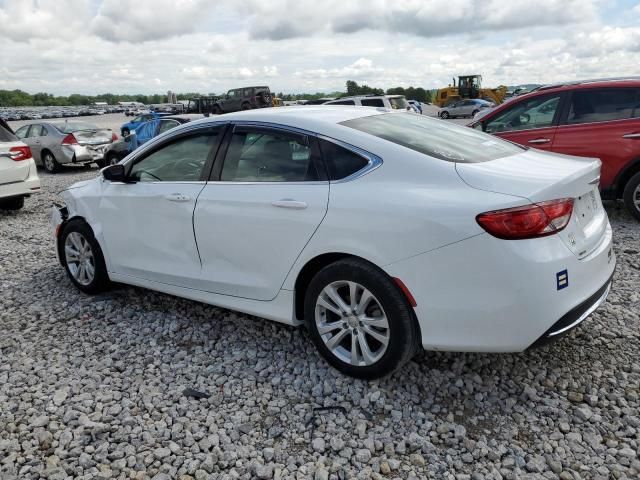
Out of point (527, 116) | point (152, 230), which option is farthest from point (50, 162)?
point (527, 116)

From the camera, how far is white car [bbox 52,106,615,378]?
260 centimetres

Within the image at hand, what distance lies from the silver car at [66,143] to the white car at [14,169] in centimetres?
557

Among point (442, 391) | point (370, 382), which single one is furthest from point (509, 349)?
point (370, 382)

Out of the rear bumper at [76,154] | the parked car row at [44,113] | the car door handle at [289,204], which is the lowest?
the car door handle at [289,204]

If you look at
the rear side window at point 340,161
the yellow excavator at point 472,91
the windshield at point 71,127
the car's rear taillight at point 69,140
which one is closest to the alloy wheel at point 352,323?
the rear side window at point 340,161

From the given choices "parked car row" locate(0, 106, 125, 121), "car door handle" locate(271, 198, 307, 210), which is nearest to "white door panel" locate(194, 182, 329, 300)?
"car door handle" locate(271, 198, 307, 210)

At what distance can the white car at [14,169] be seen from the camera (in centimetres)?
819

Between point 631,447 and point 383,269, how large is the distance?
143cm

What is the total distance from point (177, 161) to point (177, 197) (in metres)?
0.35

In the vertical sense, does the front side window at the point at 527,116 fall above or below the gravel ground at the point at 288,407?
above

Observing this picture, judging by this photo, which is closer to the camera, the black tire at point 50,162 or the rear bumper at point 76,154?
the rear bumper at point 76,154

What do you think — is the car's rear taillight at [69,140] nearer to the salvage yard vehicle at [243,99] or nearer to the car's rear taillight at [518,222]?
the car's rear taillight at [518,222]

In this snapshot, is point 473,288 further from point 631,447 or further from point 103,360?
point 103,360

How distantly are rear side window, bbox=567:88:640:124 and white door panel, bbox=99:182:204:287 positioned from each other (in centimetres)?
513
